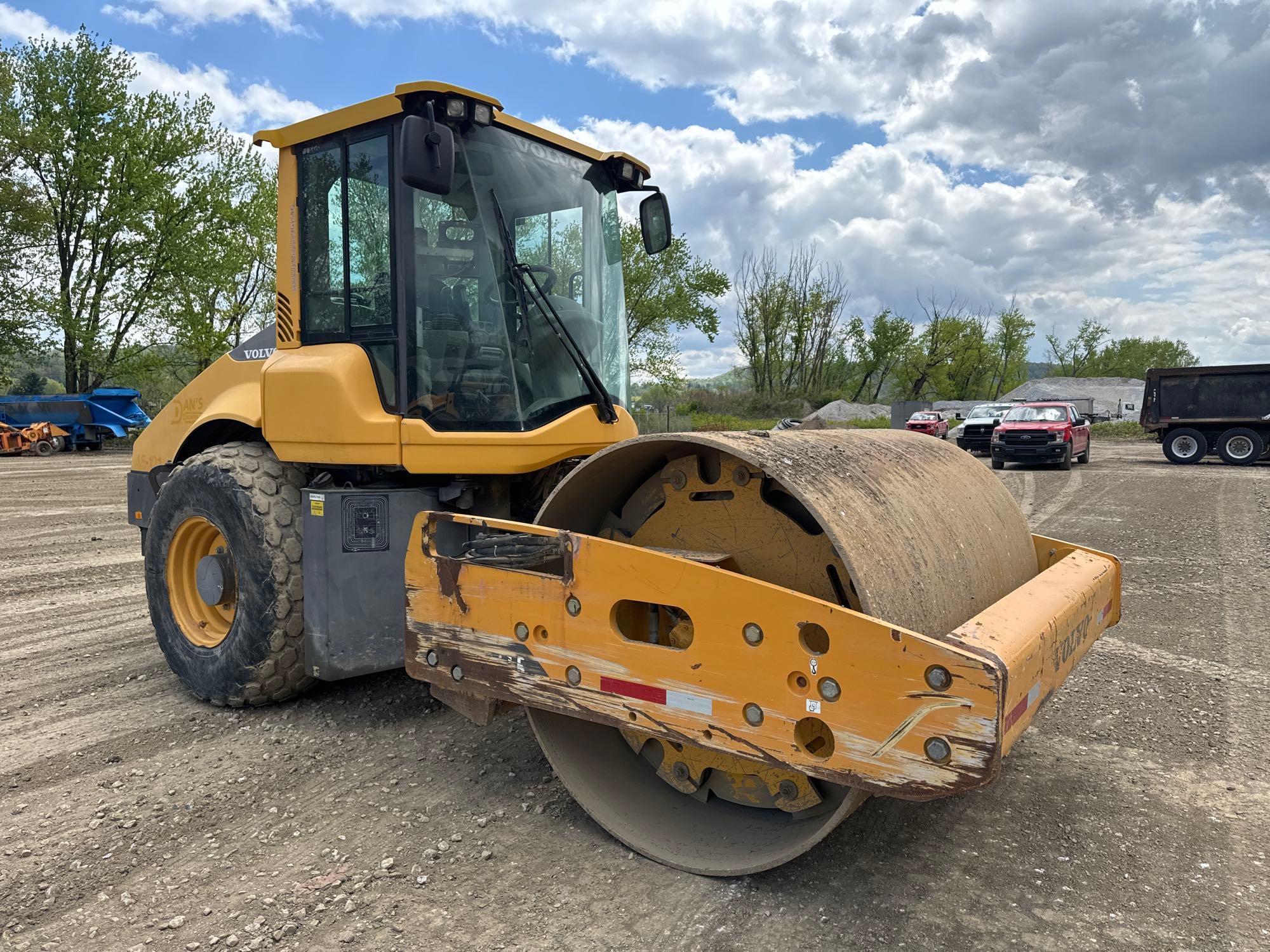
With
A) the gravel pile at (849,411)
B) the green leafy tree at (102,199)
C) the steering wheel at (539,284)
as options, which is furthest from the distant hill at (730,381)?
the steering wheel at (539,284)

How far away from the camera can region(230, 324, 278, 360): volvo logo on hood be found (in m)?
4.64

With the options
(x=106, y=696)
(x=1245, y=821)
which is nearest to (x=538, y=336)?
(x=106, y=696)

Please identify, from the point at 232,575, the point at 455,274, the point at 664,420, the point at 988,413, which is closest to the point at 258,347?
the point at 232,575

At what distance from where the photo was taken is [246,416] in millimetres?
4355

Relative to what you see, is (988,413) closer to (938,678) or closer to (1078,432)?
(1078,432)

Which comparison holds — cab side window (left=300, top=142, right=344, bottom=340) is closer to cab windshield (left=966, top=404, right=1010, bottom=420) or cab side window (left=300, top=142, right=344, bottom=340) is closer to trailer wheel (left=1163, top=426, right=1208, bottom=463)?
trailer wheel (left=1163, top=426, right=1208, bottom=463)

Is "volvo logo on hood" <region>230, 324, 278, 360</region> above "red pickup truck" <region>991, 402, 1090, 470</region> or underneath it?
above

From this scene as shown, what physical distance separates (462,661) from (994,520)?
2.12 metres

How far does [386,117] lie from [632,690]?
9.20 ft

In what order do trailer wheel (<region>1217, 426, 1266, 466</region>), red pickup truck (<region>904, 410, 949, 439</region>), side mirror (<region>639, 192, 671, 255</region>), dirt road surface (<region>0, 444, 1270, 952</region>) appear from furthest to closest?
red pickup truck (<region>904, 410, 949, 439</region>), trailer wheel (<region>1217, 426, 1266, 466</region>), side mirror (<region>639, 192, 671, 255</region>), dirt road surface (<region>0, 444, 1270, 952</region>)

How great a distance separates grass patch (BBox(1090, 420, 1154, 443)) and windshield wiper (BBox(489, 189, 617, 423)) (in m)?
35.4

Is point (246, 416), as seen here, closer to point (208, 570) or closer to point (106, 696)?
point (208, 570)

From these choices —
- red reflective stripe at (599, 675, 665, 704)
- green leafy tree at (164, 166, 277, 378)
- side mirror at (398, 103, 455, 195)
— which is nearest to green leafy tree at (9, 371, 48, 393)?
green leafy tree at (164, 166, 277, 378)

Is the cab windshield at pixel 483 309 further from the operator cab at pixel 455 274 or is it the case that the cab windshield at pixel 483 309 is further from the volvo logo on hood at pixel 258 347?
the volvo logo on hood at pixel 258 347
